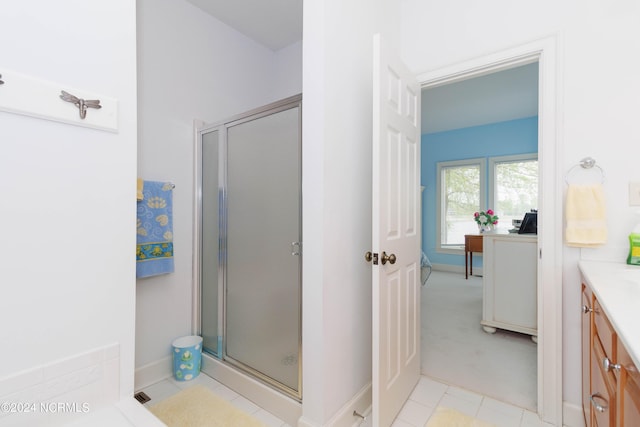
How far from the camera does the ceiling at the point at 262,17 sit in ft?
7.65

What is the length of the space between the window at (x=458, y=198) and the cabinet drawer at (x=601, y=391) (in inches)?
187

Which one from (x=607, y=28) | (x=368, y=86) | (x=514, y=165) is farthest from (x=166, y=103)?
(x=514, y=165)

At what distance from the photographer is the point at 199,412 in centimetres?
177

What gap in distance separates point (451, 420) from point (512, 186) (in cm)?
473

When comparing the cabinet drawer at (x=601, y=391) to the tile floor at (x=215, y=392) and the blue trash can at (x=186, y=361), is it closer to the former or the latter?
the tile floor at (x=215, y=392)

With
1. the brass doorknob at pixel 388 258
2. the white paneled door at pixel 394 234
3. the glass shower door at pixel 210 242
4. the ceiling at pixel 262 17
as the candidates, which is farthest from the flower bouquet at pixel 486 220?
the glass shower door at pixel 210 242

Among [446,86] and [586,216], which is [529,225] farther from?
[446,86]

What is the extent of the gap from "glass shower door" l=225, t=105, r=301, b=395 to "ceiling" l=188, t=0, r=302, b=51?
1.03 meters

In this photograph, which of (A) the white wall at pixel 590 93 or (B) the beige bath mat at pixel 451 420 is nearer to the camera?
(A) the white wall at pixel 590 93

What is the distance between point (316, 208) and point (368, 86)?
0.87 meters

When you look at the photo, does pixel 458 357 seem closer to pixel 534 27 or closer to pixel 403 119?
pixel 403 119

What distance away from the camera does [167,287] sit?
7.29 ft

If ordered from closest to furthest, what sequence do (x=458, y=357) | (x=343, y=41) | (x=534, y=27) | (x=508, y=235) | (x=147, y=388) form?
(x=343, y=41) < (x=534, y=27) < (x=147, y=388) < (x=458, y=357) < (x=508, y=235)

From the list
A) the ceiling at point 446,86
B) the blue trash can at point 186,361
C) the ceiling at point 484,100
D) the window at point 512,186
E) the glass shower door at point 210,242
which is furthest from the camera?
the window at point 512,186
